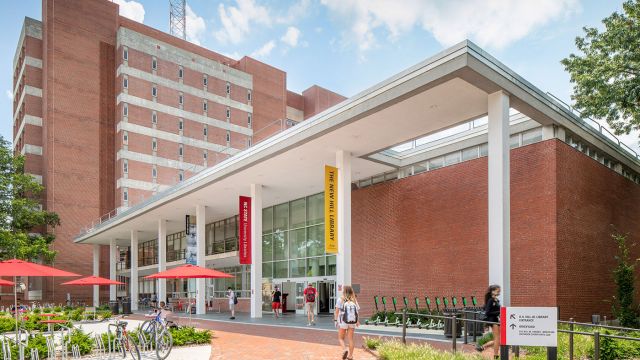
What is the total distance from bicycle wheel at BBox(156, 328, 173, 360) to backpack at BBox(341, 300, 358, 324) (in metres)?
3.88

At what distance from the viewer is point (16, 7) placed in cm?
5275

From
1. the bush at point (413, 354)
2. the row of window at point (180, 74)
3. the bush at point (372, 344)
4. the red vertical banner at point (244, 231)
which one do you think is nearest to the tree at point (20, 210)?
the row of window at point (180, 74)

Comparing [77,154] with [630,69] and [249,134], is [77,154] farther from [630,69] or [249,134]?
[630,69]

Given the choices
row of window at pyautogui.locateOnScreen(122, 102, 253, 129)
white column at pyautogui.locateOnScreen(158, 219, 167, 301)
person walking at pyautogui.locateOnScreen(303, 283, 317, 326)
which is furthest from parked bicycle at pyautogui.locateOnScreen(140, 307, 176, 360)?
row of window at pyautogui.locateOnScreen(122, 102, 253, 129)

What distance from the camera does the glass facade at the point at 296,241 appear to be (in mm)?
28719

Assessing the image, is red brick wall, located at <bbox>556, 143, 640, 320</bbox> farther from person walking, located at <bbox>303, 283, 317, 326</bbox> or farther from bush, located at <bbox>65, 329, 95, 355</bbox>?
bush, located at <bbox>65, 329, 95, 355</bbox>

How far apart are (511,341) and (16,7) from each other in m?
59.4

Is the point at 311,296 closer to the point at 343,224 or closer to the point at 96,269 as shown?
the point at 343,224

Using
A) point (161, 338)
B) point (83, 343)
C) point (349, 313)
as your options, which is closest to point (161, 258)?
point (83, 343)

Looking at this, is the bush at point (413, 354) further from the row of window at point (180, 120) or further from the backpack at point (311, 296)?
the row of window at point (180, 120)

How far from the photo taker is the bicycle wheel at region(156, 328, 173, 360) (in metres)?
11.6

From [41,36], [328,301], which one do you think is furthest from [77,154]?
[328,301]

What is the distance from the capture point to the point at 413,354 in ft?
33.3

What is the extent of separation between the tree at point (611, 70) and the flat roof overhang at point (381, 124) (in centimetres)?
102
